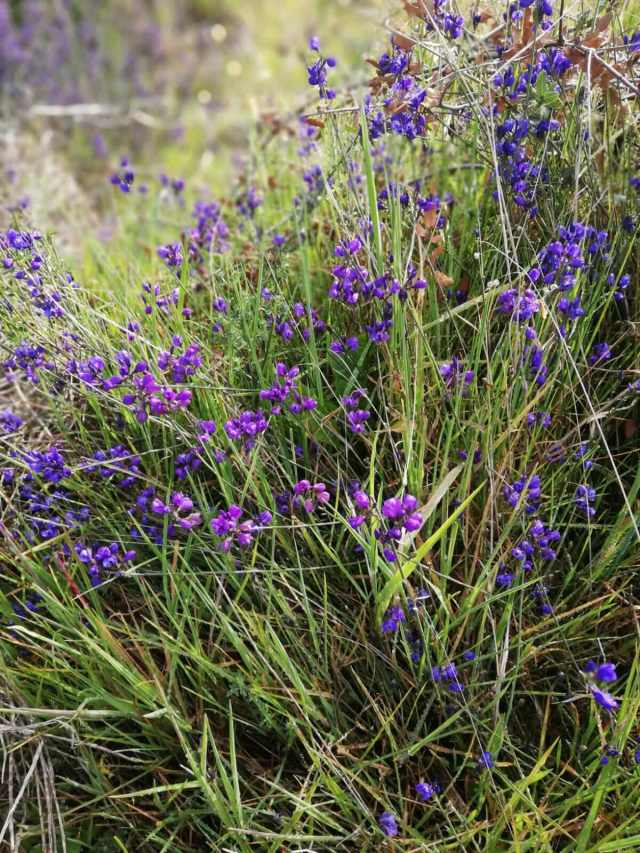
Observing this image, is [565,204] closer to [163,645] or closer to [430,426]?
[430,426]

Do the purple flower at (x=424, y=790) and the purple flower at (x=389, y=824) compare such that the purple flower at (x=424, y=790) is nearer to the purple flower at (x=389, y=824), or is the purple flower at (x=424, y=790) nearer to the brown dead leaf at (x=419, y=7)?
the purple flower at (x=389, y=824)

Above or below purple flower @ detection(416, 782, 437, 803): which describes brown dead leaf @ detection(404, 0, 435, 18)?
above

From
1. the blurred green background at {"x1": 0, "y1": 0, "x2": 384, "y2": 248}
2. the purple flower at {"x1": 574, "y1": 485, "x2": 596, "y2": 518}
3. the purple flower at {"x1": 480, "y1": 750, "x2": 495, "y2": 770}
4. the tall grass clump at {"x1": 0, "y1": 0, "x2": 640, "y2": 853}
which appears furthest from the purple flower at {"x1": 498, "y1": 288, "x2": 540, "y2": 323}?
the blurred green background at {"x1": 0, "y1": 0, "x2": 384, "y2": 248}

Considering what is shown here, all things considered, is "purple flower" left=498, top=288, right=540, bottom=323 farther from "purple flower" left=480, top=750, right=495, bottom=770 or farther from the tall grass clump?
"purple flower" left=480, top=750, right=495, bottom=770

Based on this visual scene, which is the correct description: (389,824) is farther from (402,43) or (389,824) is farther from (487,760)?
(402,43)

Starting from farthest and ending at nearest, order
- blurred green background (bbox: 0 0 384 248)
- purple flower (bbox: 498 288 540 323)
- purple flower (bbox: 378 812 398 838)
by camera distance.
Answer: blurred green background (bbox: 0 0 384 248), purple flower (bbox: 498 288 540 323), purple flower (bbox: 378 812 398 838)

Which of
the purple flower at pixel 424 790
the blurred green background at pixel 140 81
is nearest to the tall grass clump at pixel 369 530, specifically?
the purple flower at pixel 424 790

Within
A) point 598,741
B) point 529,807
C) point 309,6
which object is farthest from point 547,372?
point 309,6

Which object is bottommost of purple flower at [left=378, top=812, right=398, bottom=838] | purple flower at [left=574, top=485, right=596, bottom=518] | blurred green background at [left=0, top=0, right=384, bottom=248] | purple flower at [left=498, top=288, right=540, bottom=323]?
purple flower at [left=378, top=812, right=398, bottom=838]

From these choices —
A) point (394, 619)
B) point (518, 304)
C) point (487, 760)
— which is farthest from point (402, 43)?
point (487, 760)
